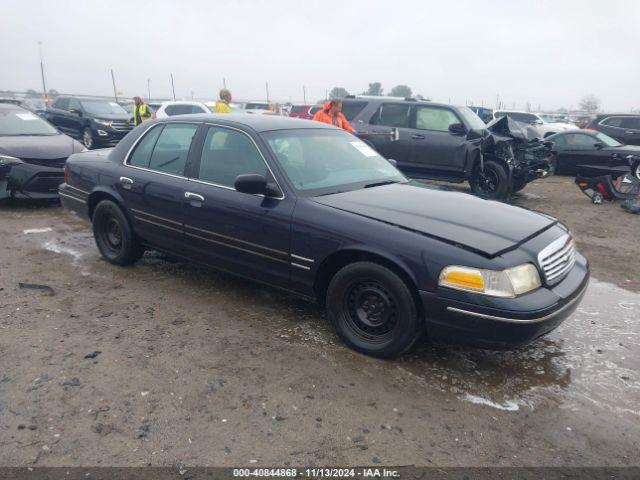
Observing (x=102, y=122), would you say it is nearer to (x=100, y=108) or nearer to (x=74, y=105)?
(x=100, y=108)

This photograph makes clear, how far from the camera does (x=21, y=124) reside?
326 inches

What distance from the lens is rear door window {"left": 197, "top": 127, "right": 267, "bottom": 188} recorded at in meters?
3.99

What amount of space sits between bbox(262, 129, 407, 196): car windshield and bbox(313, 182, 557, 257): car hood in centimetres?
17

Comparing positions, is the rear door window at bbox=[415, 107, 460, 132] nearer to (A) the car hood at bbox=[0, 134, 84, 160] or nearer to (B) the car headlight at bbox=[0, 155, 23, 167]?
Answer: (A) the car hood at bbox=[0, 134, 84, 160]

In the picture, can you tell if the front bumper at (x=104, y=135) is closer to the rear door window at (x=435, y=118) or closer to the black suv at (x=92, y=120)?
the black suv at (x=92, y=120)

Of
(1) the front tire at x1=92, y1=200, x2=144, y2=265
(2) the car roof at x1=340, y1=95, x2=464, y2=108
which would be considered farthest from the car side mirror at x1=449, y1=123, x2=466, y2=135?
(1) the front tire at x1=92, y1=200, x2=144, y2=265

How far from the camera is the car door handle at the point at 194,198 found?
13.6 feet

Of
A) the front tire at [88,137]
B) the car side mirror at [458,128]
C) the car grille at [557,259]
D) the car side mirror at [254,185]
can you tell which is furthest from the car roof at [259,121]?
the front tire at [88,137]

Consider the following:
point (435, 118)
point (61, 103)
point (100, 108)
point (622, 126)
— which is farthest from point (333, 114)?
point (61, 103)

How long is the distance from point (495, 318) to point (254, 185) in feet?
6.11

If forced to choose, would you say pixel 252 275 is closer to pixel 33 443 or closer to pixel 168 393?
pixel 168 393

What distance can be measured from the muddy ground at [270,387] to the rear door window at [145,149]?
1163 millimetres

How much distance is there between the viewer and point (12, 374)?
3.18 metres

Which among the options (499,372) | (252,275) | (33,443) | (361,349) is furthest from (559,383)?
(33,443)
